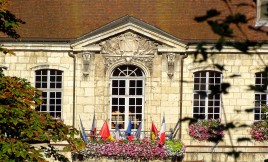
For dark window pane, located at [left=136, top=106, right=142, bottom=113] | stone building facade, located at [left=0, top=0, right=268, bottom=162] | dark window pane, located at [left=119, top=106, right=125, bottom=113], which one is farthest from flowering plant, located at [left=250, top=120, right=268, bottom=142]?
dark window pane, located at [left=119, top=106, right=125, bottom=113]

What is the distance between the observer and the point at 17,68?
23234 millimetres

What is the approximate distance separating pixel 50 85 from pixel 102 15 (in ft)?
8.71

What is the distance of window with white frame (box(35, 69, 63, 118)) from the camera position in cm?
2318

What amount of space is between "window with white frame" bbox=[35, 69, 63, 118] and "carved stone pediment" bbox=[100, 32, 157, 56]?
162 cm

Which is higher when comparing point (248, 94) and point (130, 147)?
point (248, 94)

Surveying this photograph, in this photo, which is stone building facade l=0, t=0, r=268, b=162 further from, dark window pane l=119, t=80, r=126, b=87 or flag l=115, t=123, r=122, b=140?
flag l=115, t=123, r=122, b=140

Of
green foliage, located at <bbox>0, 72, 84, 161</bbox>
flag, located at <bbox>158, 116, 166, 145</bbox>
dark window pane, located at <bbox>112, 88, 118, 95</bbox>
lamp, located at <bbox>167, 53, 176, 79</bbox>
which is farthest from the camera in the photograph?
dark window pane, located at <bbox>112, 88, 118, 95</bbox>

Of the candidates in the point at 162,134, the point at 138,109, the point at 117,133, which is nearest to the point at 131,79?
the point at 138,109

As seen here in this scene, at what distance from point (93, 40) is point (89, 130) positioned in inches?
103

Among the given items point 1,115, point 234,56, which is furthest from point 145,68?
point 1,115

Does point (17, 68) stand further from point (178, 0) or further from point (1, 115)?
point (1, 115)

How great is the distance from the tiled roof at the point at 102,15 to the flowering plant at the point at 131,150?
11.1ft

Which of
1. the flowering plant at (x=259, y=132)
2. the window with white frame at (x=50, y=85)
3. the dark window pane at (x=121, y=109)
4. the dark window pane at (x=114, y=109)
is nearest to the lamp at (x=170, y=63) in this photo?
the dark window pane at (x=121, y=109)

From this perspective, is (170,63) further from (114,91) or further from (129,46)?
(114,91)
